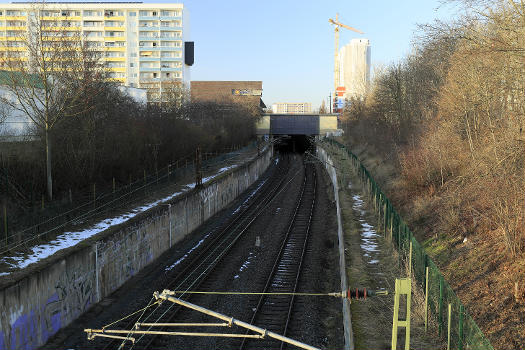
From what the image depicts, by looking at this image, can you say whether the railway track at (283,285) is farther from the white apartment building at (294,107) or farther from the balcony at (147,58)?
the white apartment building at (294,107)

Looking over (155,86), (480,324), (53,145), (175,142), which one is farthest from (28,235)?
(155,86)

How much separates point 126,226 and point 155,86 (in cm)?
5653

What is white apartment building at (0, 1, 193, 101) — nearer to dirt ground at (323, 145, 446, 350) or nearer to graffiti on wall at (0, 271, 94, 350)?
dirt ground at (323, 145, 446, 350)

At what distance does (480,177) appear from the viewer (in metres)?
11.4

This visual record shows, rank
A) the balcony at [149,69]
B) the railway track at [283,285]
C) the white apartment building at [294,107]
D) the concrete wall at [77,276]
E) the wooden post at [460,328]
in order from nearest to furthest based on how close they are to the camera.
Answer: the wooden post at [460,328] < the concrete wall at [77,276] < the railway track at [283,285] < the balcony at [149,69] < the white apartment building at [294,107]

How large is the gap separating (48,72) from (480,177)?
57.4ft

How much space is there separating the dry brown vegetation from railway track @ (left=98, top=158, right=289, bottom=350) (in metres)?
7.57

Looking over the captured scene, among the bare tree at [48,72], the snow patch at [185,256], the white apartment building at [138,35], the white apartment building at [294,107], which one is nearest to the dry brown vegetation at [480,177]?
the snow patch at [185,256]

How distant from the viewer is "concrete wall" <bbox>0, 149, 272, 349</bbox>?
1020 centimetres

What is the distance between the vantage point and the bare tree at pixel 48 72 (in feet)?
64.4

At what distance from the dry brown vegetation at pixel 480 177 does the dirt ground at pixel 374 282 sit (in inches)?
51.4

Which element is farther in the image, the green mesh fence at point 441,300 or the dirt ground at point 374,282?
the dirt ground at point 374,282

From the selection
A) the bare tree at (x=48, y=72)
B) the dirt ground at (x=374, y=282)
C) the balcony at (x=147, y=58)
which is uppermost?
the balcony at (x=147, y=58)

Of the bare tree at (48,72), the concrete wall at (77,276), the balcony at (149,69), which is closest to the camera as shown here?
the concrete wall at (77,276)
